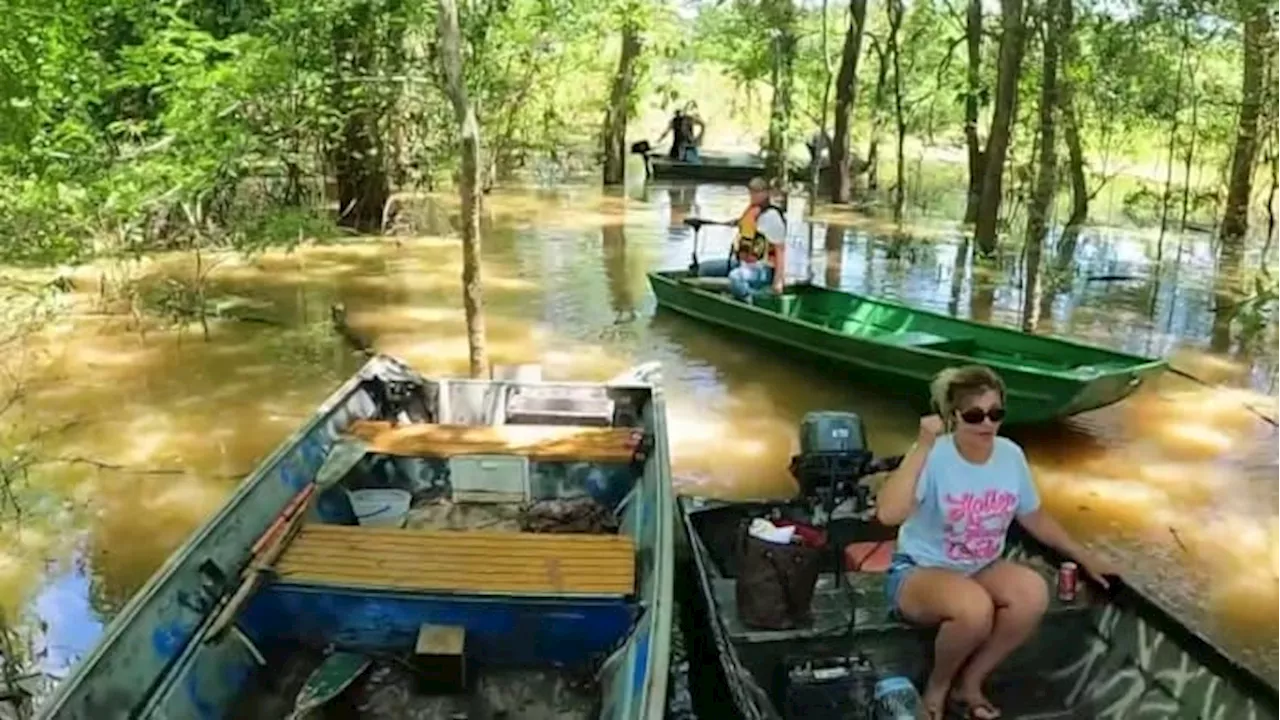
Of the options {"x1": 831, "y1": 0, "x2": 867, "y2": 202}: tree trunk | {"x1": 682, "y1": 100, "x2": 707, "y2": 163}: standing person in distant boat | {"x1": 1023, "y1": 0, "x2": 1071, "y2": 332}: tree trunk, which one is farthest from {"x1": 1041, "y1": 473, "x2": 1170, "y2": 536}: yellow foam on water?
{"x1": 682, "y1": 100, "x2": 707, "y2": 163}: standing person in distant boat

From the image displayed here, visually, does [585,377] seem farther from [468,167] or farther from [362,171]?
[362,171]

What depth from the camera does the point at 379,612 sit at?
13.8 ft

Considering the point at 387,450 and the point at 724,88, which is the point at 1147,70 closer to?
the point at 387,450

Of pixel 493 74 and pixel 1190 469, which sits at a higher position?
pixel 493 74

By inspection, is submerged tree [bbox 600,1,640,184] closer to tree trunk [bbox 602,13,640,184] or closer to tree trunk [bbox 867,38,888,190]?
tree trunk [bbox 602,13,640,184]

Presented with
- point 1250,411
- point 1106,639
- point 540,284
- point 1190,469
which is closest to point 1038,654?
point 1106,639

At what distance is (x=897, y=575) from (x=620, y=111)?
61.3 ft

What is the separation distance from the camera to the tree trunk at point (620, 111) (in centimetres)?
2156

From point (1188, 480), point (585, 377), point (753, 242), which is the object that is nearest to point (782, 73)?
point (753, 242)

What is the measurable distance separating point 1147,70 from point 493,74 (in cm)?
908

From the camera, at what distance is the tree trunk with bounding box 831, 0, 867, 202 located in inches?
759

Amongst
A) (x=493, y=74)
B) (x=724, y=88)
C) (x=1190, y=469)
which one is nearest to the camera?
(x=1190, y=469)

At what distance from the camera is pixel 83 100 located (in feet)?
28.5

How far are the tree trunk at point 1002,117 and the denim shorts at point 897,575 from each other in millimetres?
9618
